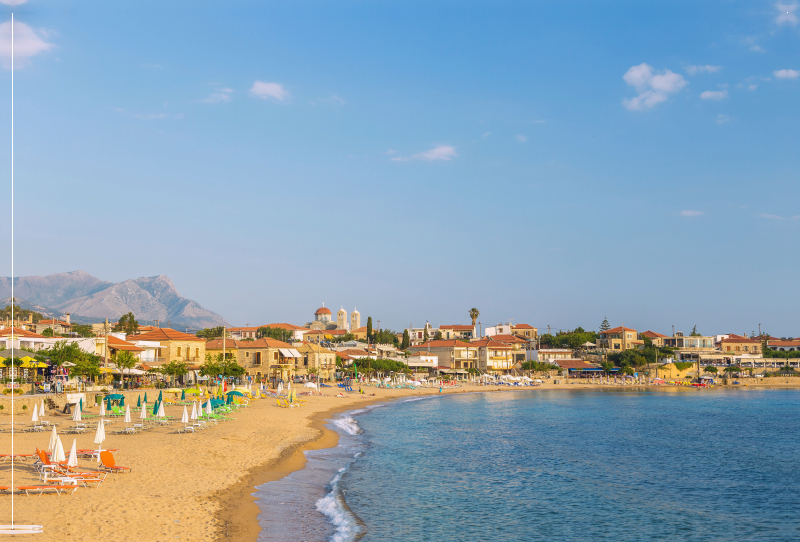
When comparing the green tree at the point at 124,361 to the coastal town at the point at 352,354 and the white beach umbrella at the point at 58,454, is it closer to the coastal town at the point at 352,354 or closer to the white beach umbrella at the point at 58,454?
the coastal town at the point at 352,354

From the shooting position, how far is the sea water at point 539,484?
57.0ft

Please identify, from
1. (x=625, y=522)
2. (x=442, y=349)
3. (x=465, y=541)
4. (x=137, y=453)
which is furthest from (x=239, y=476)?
(x=442, y=349)

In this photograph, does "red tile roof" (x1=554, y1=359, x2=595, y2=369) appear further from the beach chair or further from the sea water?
the beach chair

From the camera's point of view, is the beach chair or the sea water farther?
the beach chair

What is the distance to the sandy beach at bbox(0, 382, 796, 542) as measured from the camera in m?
14.1

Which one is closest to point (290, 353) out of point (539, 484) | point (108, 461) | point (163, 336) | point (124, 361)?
point (163, 336)

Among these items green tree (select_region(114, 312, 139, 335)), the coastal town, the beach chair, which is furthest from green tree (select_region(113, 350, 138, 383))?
green tree (select_region(114, 312, 139, 335))

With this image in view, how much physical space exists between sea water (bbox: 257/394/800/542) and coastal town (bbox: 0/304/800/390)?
875 inches

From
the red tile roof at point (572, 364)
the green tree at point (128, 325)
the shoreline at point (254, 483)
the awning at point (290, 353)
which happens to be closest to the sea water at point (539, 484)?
the shoreline at point (254, 483)

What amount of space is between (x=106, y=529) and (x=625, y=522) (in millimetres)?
14438

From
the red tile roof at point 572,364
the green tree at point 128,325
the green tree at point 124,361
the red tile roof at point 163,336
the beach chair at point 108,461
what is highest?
the green tree at point 128,325

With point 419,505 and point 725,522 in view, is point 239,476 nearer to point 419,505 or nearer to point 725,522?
point 419,505

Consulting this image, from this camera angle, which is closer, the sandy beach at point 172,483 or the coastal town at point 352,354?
the sandy beach at point 172,483

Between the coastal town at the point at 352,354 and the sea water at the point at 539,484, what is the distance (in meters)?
22.2
